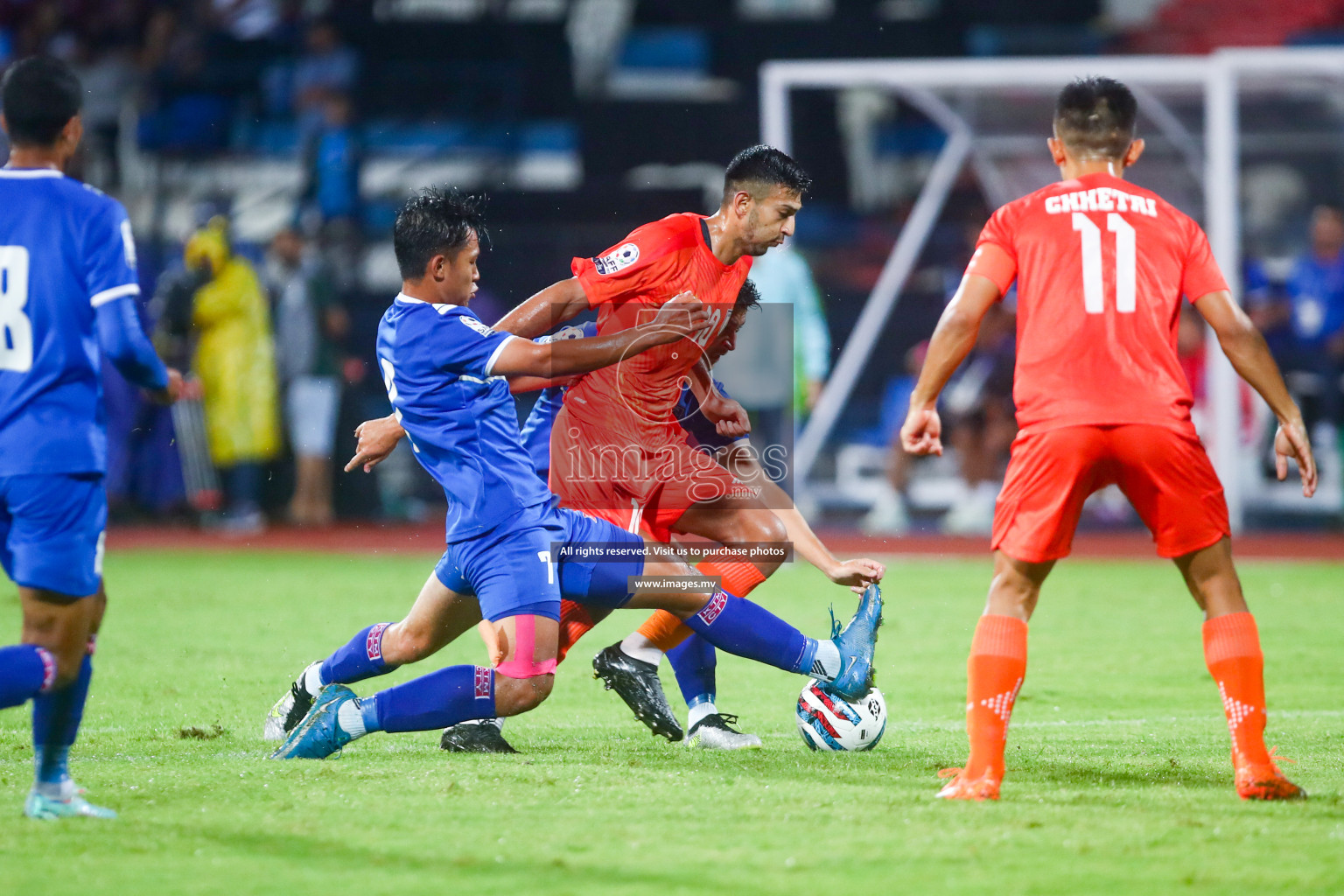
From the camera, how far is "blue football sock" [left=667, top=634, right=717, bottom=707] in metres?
5.57

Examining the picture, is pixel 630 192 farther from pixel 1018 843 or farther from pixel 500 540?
pixel 1018 843

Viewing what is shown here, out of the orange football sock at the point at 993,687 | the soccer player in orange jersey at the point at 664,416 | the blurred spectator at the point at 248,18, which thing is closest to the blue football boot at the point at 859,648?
the soccer player in orange jersey at the point at 664,416

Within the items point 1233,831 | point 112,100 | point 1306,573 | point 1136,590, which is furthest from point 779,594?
point 112,100

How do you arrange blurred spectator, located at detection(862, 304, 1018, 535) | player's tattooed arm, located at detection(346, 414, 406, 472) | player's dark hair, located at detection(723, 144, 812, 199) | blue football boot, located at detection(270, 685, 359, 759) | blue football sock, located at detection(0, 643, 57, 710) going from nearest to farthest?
blue football sock, located at detection(0, 643, 57, 710), blue football boot, located at detection(270, 685, 359, 759), player's tattooed arm, located at detection(346, 414, 406, 472), player's dark hair, located at detection(723, 144, 812, 199), blurred spectator, located at detection(862, 304, 1018, 535)

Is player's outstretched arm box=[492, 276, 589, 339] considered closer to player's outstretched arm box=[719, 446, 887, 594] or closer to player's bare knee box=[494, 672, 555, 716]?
player's outstretched arm box=[719, 446, 887, 594]

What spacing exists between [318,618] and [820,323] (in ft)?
16.3

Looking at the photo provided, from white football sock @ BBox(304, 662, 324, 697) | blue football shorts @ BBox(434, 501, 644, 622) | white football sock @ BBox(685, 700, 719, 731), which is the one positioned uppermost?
blue football shorts @ BBox(434, 501, 644, 622)

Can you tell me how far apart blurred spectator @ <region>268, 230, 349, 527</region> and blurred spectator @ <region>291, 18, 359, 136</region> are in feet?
7.20

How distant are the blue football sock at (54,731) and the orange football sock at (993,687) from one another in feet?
7.92

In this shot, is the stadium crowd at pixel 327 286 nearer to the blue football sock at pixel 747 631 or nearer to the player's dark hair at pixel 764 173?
the player's dark hair at pixel 764 173

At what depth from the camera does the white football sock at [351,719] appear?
15.8 ft

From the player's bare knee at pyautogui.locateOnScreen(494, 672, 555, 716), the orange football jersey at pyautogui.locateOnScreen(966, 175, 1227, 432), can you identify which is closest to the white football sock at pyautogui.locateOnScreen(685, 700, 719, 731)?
the player's bare knee at pyautogui.locateOnScreen(494, 672, 555, 716)

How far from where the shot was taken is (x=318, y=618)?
28.5ft

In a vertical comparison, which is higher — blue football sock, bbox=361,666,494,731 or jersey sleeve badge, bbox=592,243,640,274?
jersey sleeve badge, bbox=592,243,640,274
